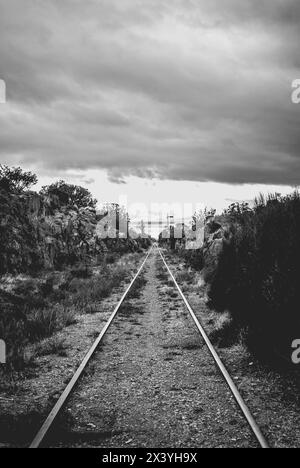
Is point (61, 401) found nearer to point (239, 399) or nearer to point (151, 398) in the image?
point (151, 398)

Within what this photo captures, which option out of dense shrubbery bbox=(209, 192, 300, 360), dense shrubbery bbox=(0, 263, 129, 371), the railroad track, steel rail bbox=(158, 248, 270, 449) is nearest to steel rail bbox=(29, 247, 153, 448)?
the railroad track

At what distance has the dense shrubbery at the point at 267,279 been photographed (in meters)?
6.86

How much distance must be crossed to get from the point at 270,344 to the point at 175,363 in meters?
1.95

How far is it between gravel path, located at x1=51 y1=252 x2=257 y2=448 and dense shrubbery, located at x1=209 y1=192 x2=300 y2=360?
131 cm

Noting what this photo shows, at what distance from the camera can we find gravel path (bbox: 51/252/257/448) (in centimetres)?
439

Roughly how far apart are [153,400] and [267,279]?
4.19m

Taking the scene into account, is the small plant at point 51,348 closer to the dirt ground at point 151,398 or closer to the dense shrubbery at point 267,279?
the dirt ground at point 151,398

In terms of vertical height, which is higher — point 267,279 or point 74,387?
point 267,279

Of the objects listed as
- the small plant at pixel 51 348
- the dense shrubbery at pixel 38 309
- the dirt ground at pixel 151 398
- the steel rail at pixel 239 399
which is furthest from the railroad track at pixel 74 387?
the dense shrubbery at pixel 38 309

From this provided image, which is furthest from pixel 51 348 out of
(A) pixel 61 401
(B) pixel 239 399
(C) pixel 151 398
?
→ (B) pixel 239 399

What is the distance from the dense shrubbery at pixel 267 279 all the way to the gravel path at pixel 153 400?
51.7 inches

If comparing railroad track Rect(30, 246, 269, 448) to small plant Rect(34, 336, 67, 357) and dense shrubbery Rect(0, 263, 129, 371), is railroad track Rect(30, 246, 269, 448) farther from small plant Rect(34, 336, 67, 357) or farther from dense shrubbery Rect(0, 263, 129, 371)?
dense shrubbery Rect(0, 263, 129, 371)

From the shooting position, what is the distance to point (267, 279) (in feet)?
27.0

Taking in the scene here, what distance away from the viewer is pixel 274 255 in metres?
8.43
